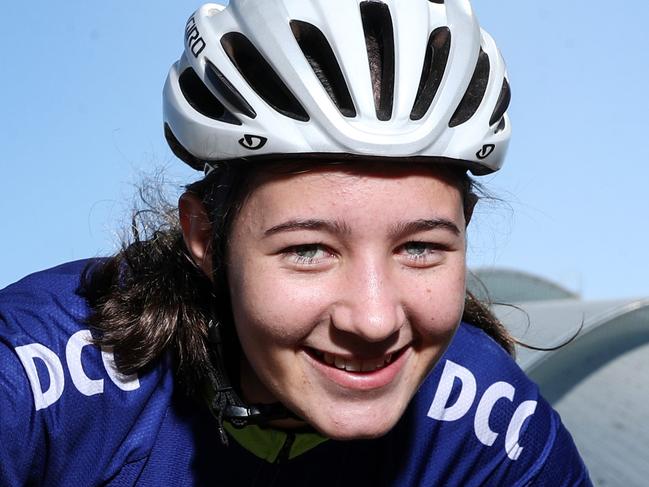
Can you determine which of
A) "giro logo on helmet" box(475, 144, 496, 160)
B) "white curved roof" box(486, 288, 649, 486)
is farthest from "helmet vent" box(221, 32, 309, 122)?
"white curved roof" box(486, 288, 649, 486)

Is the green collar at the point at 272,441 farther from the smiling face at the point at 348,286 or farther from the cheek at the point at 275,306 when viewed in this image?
the cheek at the point at 275,306

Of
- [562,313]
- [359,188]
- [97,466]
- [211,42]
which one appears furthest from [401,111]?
[562,313]

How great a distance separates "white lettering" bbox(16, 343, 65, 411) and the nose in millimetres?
917

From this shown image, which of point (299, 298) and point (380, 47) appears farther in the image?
point (380, 47)

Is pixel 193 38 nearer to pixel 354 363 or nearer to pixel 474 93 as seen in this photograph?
pixel 474 93

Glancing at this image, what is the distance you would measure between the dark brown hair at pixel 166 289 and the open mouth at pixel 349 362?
1.52 ft

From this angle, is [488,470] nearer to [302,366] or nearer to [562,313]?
[302,366]

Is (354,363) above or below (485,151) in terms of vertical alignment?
below

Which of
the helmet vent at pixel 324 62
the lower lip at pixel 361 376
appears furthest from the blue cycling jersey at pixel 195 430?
the helmet vent at pixel 324 62

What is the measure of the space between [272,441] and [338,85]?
1.22 m

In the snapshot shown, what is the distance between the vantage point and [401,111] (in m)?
3.37

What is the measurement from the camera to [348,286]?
3.19m

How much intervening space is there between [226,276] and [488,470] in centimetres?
111

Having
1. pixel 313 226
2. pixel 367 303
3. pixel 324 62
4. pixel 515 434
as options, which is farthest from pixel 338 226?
pixel 515 434
